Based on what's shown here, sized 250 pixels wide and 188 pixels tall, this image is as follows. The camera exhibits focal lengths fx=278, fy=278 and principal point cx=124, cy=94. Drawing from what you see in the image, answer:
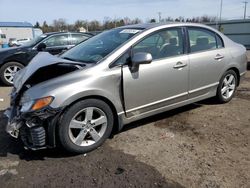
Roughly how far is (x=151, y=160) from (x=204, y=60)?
2119mm

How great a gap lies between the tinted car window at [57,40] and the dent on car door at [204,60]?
5.50 m

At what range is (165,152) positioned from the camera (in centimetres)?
357

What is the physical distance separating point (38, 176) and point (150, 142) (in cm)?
155

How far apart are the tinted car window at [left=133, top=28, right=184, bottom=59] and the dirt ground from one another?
44.9 inches

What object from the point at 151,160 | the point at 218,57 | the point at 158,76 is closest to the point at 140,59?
the point at 158,76

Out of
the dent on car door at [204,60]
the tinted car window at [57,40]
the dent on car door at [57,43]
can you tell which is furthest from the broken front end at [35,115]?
the tinted car window at [57,40]

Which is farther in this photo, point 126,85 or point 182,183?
point 126,85

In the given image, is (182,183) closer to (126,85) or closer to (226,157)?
(226,157)

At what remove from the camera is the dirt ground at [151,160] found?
2971 millimetres

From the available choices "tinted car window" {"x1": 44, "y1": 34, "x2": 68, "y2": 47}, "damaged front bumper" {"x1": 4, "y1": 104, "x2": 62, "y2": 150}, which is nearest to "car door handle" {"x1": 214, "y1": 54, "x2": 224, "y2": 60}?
"damaged front bumper" {"x1": 4, "y1": 104, "x2": 62, "y2": 150}

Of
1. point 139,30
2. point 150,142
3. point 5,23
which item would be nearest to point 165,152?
point 150,142

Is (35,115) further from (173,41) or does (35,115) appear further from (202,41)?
(202,41)

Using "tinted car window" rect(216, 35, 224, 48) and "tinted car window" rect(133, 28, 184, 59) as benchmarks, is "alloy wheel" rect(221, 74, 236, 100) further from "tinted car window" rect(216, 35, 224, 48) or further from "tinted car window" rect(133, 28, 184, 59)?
Answer: "tinted car window" rect(133, 28, 184, 59)

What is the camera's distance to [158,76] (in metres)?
4.06
